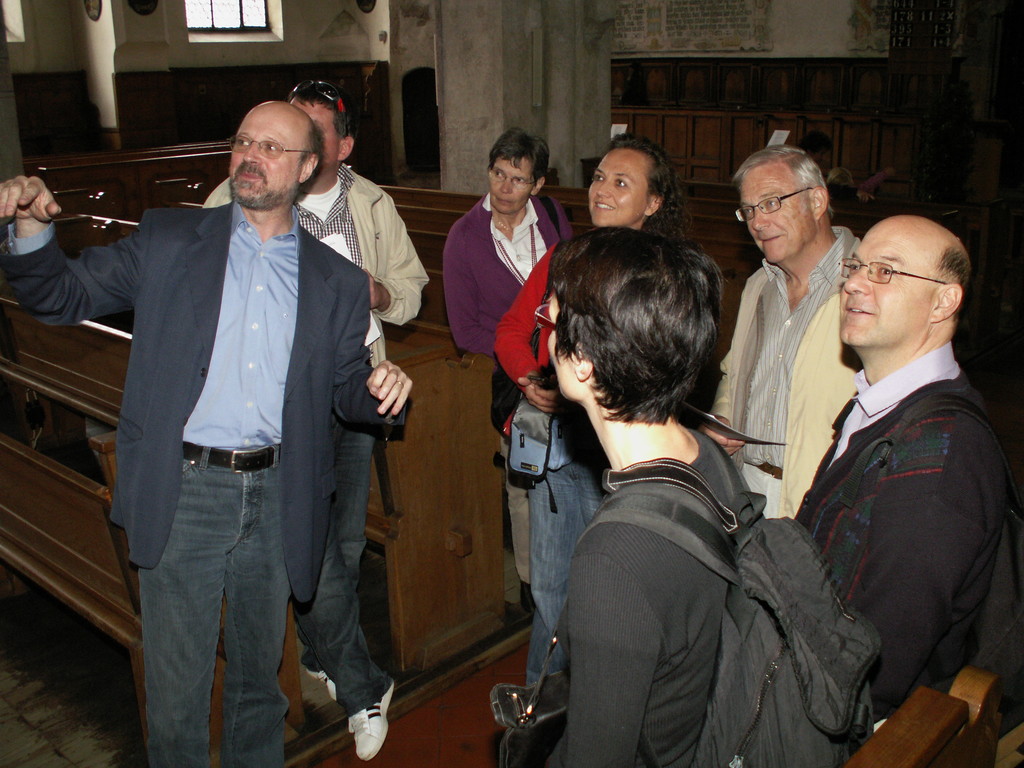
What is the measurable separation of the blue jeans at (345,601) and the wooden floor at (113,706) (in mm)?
175

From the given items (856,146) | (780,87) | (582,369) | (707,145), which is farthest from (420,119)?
(582,369)

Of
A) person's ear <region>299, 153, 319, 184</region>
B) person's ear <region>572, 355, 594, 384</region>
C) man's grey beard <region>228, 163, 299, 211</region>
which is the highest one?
person's ear <region>299, 153, 319, 184</region>

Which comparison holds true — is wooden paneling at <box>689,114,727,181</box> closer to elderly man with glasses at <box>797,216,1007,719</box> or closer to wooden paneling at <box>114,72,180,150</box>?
wooden paneling at <box>114,72,180,150</box>

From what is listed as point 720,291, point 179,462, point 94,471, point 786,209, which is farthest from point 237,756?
point 94,471

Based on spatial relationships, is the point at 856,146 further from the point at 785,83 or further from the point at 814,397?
the point at 814,397

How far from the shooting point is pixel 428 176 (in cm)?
1595

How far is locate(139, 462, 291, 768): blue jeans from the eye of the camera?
2098 millimetres

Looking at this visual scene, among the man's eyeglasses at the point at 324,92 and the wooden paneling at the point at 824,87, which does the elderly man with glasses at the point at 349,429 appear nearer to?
the man's eyeglasses at the point at 324,92

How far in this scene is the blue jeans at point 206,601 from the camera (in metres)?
2.10

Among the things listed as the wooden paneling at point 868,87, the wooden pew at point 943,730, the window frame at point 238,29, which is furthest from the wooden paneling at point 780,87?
the wooden pew at point 943,730

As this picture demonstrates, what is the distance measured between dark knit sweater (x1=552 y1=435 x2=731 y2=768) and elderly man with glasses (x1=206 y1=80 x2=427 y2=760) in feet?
4.78

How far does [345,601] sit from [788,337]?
A: 55.3 inches

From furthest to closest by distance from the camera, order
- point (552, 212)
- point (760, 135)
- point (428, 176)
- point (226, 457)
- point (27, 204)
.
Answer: point (428, 176) → point (760, 135) → point (552, 212) → point (226, 457) → point (27, 204)

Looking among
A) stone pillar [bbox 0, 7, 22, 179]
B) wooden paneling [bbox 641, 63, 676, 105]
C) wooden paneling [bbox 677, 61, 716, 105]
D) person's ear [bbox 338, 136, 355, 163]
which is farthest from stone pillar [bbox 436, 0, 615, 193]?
wooden paneling [bbox 641, 63, 676, 105]
